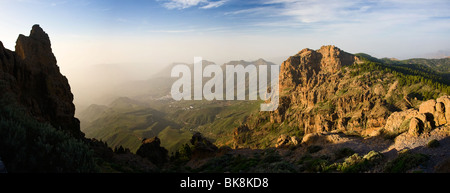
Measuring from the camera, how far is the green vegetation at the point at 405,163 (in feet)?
65.6

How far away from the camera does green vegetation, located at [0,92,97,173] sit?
50.1ft

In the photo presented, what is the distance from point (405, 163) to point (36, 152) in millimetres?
31086

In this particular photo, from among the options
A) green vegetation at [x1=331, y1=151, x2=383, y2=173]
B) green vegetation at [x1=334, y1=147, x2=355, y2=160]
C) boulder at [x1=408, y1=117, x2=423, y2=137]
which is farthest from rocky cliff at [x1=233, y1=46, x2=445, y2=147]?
green vegetation at [x1=331, y1=151, x2=383, y2=173]

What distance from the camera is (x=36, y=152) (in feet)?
52.9

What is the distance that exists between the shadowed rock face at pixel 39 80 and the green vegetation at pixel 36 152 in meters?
15.3

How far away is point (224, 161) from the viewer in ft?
140

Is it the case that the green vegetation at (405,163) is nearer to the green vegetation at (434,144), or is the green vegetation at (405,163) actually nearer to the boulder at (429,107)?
the green vegetation at (434,144)

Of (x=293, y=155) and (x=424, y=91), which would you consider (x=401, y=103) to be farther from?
(x=293, y=155)

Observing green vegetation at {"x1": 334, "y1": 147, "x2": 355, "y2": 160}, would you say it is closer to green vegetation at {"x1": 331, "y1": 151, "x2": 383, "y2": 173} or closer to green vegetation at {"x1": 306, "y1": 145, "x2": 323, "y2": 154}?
green vegetation at {"x1": 331, "y1": 151, "x2": 383, "y2": 173}

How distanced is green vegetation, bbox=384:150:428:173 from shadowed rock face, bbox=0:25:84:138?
3960cm
